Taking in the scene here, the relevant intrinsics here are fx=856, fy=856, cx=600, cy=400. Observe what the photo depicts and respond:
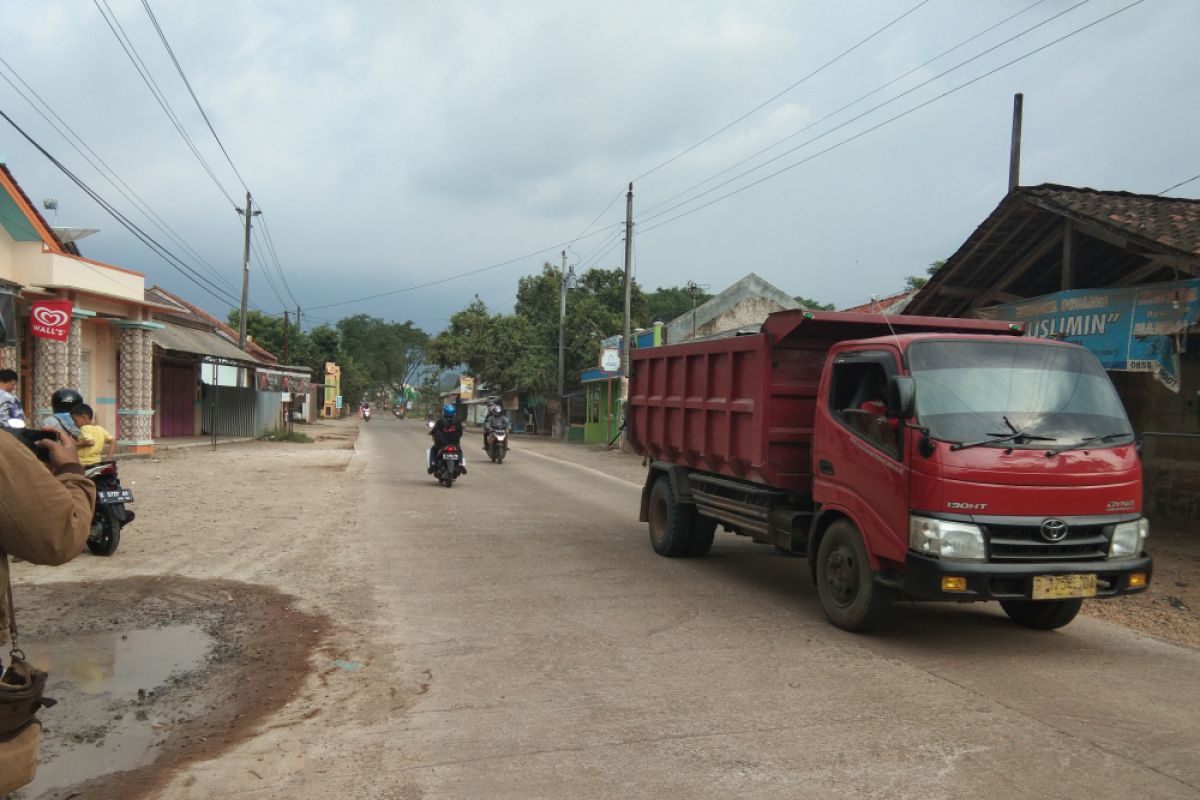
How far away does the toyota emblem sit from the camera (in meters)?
5.37

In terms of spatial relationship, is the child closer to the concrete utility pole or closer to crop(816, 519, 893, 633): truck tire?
crop(816, 519, 893, 633): truck tire

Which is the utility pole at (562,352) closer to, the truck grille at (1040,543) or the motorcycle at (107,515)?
the motorcycle at (107,515)

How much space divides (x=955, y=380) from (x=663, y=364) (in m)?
4.20

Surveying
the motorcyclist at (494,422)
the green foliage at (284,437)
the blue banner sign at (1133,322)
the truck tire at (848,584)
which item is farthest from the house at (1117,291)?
the green foliage at (284,437)

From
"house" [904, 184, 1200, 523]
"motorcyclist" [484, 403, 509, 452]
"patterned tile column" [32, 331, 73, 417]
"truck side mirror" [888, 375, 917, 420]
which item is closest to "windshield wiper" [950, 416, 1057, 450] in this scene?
"truck side mirror" [888, 375, 917, 420]

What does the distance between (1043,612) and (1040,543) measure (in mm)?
1282

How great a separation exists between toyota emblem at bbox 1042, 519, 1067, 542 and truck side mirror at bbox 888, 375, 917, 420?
105cm

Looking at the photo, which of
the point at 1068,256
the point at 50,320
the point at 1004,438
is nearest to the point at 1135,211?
the point at 1068,256

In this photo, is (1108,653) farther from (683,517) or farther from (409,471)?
→ (409,471)

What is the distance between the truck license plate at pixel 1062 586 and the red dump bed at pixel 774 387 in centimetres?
216

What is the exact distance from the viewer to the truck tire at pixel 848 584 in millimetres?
5918

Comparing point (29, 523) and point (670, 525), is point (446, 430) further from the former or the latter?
point (29, 523)

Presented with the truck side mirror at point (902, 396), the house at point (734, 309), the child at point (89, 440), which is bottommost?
the child at point (89, 440)

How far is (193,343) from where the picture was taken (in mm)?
26016
